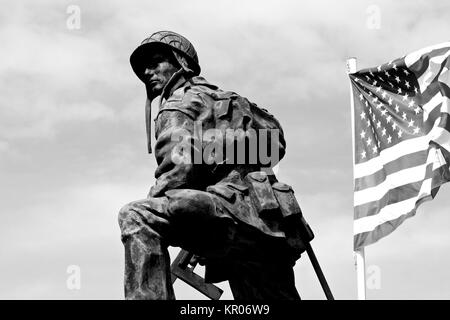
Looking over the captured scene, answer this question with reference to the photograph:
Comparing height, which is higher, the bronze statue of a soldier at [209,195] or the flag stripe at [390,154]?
the flag stripe at [390,154]

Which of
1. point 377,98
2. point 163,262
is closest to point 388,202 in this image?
point 377,98

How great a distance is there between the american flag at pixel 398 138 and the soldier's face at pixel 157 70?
617 centimetres

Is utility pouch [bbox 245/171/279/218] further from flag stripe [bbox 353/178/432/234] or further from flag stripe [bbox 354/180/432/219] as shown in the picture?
flag stripe [bbox 354/180/432/219]

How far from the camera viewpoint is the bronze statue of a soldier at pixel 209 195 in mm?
10812

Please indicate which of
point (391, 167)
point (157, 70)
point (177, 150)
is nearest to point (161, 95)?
point (157, 70)

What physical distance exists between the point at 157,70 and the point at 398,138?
6.71 metres

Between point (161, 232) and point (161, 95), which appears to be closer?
point (161, 232)

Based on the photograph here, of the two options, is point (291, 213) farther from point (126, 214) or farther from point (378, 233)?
point (378, 233)

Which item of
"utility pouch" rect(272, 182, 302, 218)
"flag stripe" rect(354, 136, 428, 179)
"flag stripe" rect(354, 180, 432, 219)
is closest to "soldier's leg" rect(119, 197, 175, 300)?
"utility pouch" rect(272, 182, 302, 218)

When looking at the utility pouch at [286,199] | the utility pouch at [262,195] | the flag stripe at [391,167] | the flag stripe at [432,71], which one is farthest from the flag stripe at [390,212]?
the utility pouch at [262,195]

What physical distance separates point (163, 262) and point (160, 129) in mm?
1553

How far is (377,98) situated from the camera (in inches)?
739

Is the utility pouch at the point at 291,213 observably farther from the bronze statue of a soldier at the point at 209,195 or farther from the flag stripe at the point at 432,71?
the flag stripe at the point at 432,71

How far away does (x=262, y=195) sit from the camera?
1128cm
